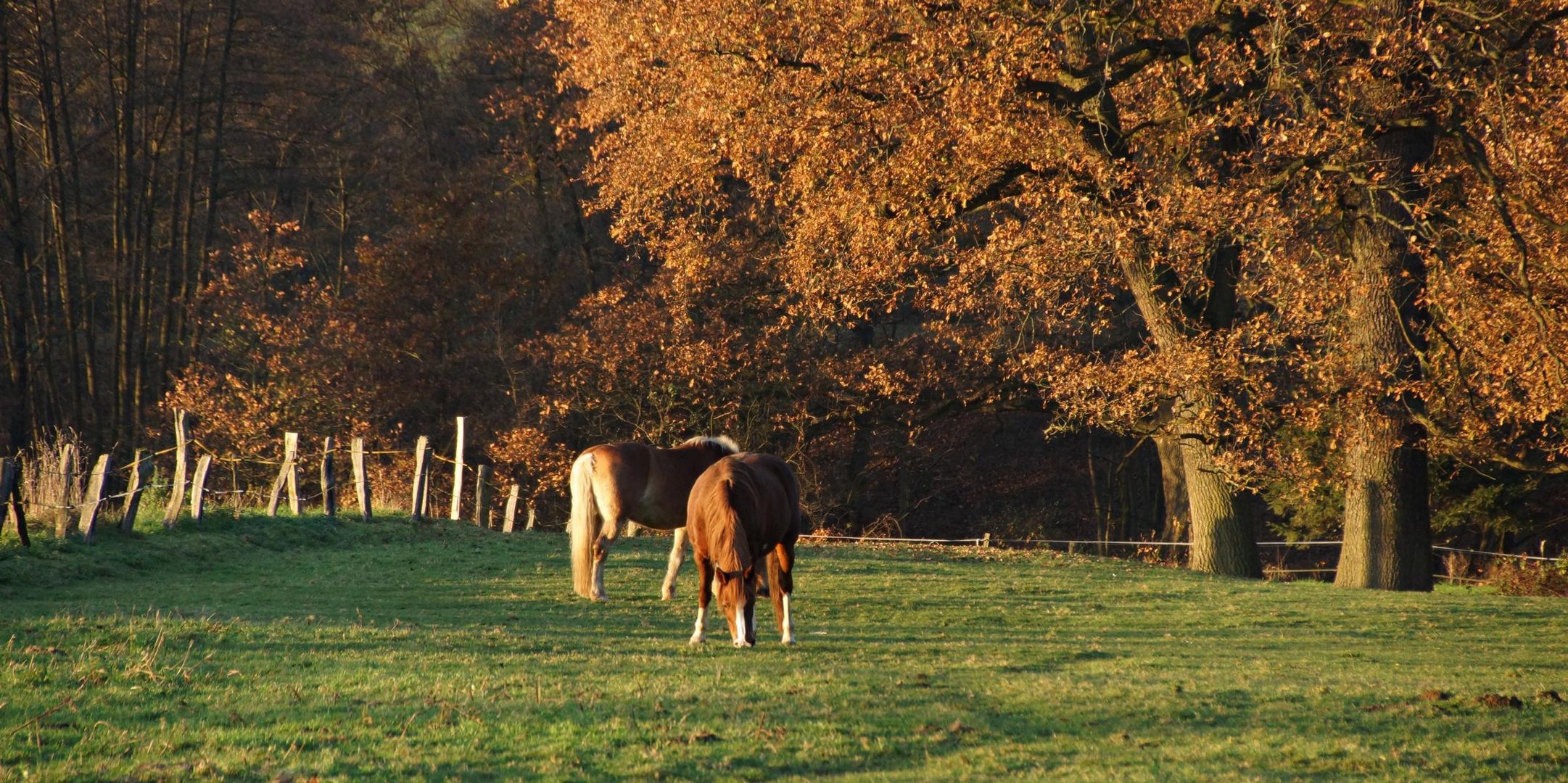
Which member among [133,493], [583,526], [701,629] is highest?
[133,493]

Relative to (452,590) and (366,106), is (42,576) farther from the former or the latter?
(366,106)

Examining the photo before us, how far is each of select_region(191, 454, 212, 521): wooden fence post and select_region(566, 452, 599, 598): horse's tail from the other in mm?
6768

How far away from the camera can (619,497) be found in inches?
635

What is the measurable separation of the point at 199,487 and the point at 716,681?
497 inches

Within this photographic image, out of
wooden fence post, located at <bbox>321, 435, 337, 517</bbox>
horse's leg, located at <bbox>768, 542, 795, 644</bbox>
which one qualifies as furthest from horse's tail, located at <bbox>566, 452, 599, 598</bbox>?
wooden fence post, located at <bbox>321, 435, 337, 517</bbox>

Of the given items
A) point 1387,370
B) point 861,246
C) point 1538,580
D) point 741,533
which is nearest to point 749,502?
point 741,533

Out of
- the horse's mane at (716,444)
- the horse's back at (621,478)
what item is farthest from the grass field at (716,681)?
the horse's mane at (716,444)

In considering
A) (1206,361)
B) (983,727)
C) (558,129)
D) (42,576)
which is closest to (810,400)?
(558,129)

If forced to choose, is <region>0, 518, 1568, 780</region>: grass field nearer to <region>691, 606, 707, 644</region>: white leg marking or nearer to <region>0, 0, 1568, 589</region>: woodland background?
<region>691, 606, 707, 644</region>: white leg marking

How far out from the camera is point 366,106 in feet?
132

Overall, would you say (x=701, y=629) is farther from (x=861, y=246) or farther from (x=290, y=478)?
(x=290, y=478)

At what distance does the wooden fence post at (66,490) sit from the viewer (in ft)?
57.2

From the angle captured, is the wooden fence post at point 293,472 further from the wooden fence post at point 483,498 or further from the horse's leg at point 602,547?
the horse's leg at point 602,547

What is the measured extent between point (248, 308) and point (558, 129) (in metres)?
13.5
